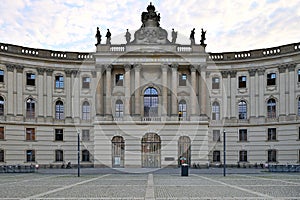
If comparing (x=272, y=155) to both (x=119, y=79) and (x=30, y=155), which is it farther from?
(x=30, y=155)

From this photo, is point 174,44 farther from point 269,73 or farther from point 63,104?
point 63,104

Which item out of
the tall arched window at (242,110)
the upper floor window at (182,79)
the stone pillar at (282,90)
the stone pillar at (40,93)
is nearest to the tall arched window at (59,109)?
the stone pillar at (40,93)

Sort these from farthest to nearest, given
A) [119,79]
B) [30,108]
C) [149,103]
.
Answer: [119,79], [149,103], [30,108]

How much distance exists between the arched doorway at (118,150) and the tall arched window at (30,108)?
41.3 ft

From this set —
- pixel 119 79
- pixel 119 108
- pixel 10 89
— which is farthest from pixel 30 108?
pixel 119 79

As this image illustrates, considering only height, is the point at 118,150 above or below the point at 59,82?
below

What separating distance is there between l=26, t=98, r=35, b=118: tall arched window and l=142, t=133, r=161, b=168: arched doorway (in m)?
16.6

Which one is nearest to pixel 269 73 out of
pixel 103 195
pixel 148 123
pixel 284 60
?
pixel 284 60

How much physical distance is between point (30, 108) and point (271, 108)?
114 feet

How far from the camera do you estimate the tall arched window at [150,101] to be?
217ft

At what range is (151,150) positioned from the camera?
63.5 m

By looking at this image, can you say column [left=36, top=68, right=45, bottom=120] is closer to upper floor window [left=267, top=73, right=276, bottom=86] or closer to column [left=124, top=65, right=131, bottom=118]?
column [left=124, top=65, right=131, bottom=118]

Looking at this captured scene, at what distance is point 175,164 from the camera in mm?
62531

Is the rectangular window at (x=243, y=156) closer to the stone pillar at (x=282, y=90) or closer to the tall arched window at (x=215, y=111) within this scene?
the tall arched window at (x=215, y=111)
